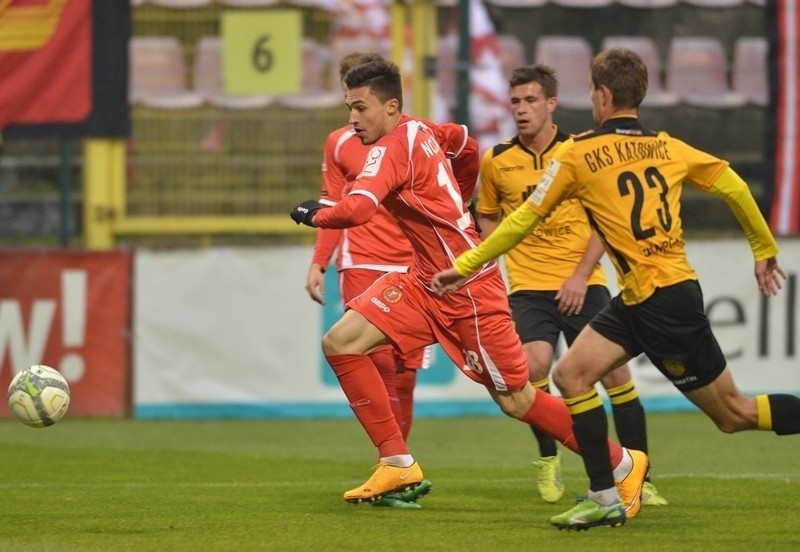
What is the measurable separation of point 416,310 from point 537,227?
4.04 ft

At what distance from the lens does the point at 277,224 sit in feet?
45.8

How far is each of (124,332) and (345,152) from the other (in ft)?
16.2

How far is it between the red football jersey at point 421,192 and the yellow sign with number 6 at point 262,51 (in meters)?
7.20

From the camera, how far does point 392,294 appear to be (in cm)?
696

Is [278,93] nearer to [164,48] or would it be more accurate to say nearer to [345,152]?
[164,48]

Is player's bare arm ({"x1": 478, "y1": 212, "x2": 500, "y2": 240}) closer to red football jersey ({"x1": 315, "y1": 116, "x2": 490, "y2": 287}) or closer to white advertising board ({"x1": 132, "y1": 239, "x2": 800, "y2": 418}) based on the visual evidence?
red football jersey ({"x1": 315, "y1": 116, "x2": 490, "y2": 287})

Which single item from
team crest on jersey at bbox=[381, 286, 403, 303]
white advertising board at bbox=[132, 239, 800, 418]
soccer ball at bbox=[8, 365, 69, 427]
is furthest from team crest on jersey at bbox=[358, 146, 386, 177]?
white advertising board at bbox=[132, 239, 800, 418]

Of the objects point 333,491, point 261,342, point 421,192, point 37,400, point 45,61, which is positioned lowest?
point 333,491

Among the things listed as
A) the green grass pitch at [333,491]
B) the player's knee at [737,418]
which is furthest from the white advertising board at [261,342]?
the player's knee at [737,418]

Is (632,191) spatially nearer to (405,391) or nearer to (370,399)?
(370,399)

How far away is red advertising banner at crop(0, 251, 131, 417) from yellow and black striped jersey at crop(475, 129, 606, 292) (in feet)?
17.4

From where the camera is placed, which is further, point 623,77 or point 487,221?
point 487,221

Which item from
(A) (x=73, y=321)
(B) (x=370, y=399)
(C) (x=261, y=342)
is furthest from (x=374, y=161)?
(A) (x=73, y=321)

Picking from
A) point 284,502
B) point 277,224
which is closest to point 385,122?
point 284,502
